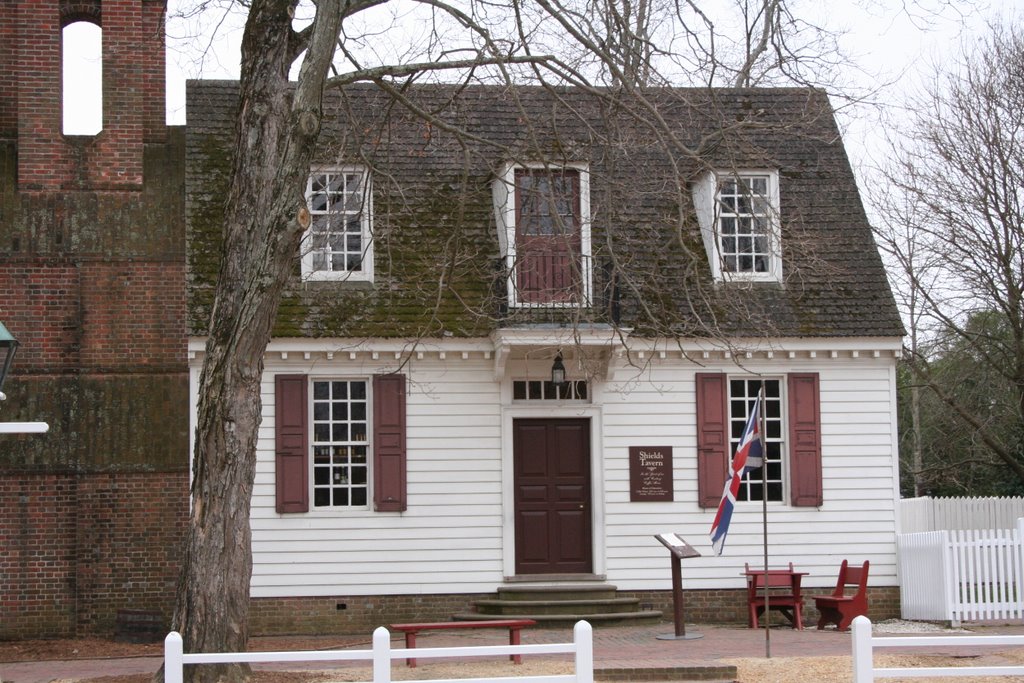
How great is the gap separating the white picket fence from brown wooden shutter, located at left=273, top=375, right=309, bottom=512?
8.15 m

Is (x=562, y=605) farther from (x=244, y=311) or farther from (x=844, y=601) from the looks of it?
(x=244, y=311)

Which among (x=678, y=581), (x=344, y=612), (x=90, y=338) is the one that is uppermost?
(x=90, y=338)

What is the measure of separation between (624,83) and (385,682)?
20.8 feet

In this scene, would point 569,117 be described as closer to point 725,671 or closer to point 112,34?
point 112,34

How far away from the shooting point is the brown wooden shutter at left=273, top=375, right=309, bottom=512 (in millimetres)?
18297

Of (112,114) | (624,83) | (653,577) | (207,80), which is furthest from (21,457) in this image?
(624,83)

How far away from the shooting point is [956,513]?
74.5ft

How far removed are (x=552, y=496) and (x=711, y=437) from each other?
2.31 metres

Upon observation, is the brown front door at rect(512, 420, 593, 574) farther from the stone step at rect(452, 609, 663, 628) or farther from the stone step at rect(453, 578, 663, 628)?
the stone step at rect(452, 609, 663, 628)

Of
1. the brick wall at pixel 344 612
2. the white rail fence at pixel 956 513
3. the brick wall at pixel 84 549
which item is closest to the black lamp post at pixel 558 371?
the brick wall at pixel 344 612

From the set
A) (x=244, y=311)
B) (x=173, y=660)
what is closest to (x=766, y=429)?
(x=244, y=311)

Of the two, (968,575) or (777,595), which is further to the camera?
(777,595)

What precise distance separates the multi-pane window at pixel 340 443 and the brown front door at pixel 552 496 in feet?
6.78

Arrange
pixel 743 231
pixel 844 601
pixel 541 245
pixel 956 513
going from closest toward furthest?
pixel 844 601, pixel 541 245, pixel 743 231, pixel 956 513
